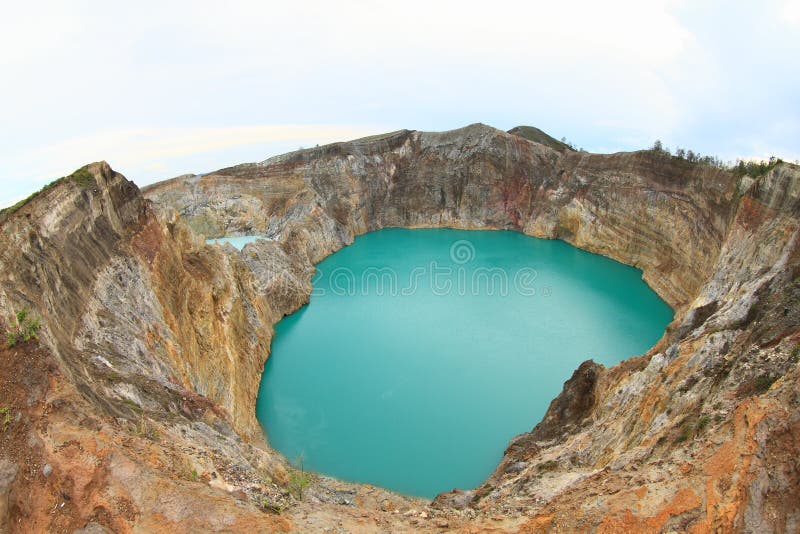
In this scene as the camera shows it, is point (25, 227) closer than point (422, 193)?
Yes

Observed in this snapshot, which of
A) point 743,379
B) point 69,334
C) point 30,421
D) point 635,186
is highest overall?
point 635,186

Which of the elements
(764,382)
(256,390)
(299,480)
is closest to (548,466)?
(764,382)

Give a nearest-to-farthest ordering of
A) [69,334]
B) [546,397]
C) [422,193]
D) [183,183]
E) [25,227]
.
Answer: [69,334] → [25,227] → [546,397] → [183,183] → [422,193]

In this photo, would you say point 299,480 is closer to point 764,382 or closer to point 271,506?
point 271,506

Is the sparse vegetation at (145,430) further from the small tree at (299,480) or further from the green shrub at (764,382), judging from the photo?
the green shrub at (764,382)

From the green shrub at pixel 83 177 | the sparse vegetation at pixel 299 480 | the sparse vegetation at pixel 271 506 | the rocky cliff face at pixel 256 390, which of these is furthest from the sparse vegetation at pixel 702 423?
the green shrub at pixel 83 177

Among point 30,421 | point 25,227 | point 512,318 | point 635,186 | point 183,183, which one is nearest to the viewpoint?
point 30,421

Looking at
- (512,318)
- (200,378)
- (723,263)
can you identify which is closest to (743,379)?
(723,263)

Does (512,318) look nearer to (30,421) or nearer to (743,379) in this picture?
(743,379)
